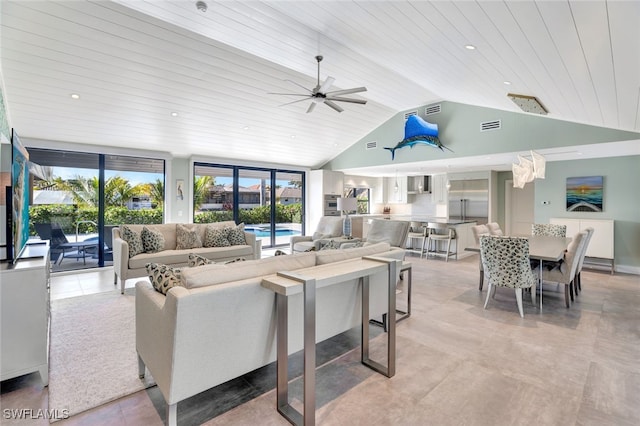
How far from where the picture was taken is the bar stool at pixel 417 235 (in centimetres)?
762

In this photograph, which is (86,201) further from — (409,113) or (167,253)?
(409,113)

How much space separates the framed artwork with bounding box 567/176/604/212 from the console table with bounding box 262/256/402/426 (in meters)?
6.53

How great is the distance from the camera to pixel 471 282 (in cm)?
524

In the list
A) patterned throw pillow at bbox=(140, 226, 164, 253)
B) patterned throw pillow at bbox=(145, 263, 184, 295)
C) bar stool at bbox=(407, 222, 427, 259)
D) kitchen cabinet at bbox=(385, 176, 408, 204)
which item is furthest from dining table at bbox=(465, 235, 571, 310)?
kitchen cabinet at bbox=(385, 176, 408, 204)

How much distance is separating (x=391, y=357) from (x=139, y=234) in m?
4.52

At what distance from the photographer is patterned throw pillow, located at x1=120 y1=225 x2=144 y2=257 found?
4.85m

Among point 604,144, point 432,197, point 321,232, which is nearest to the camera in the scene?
point 604,144

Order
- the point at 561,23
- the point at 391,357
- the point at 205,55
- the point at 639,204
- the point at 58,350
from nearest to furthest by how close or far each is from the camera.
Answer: the point at 561,23, the point at 391,357, the point at 58,350, the point at 205,55, the point at 639,204

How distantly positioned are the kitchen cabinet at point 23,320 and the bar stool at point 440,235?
688 centimetres

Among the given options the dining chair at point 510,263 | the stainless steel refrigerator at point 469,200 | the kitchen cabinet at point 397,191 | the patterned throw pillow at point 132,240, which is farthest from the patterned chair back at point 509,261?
the kitchen cabinet at point 397,191

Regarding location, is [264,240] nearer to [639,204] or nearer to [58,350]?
[58,350]

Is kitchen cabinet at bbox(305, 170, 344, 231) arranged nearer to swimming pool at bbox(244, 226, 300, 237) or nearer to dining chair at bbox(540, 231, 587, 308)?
swimming pool at bbox(244, 226, 300, 237)

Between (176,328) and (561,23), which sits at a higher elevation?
(561,23)

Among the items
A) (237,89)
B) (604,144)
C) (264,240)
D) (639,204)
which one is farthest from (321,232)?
(639,204)
